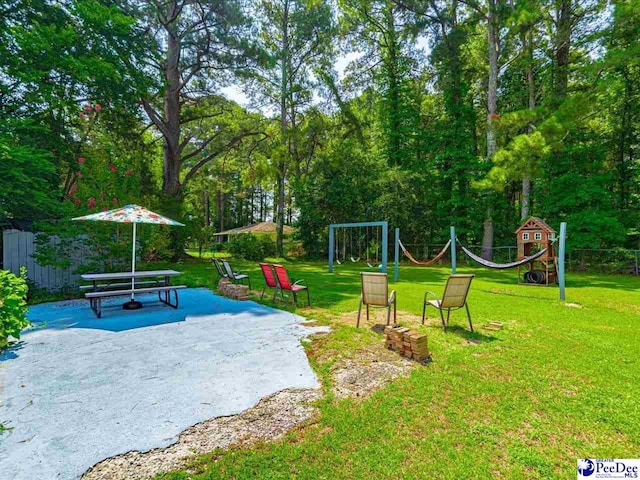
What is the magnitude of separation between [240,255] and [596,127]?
22212mm

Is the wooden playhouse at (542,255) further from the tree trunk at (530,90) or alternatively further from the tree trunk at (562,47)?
the tree trunk at (562,47)

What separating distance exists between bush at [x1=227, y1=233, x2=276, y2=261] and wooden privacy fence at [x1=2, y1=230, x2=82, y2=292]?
12.1m

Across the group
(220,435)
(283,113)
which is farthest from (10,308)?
(283,113)

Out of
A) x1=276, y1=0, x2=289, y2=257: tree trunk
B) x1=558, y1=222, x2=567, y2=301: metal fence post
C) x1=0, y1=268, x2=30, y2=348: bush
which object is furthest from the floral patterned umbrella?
x1=276, y1=0, x2=289, y2=257: tree trunk

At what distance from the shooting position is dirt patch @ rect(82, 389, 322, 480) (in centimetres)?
206

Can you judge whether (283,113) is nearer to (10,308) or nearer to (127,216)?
(127,216)

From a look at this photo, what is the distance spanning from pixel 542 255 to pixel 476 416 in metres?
9.97

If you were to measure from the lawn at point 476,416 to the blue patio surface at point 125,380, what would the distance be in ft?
1.97

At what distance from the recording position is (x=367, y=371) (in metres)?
3.54

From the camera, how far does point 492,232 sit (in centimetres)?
1711

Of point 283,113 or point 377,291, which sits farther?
point 283,113

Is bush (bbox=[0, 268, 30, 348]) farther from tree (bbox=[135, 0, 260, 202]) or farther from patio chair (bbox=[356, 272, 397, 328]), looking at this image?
tree (bbox=[135, 0, 260, 202])

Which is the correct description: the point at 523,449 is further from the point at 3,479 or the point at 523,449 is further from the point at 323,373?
the point at 3,479

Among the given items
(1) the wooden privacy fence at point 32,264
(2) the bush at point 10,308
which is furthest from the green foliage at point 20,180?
(2) the bush at point 10,308
